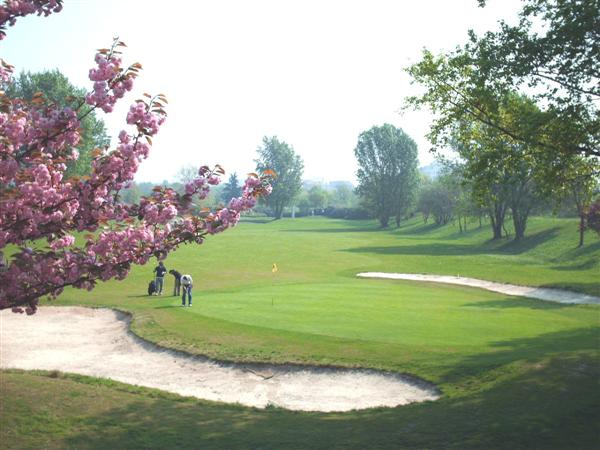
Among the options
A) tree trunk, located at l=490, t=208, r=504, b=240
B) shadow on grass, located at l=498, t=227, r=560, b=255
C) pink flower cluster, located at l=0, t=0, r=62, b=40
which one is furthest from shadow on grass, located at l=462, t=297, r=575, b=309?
tree trunk, located at l=490, t=208, r=504, b=240

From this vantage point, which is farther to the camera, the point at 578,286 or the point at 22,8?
the point at 578,286

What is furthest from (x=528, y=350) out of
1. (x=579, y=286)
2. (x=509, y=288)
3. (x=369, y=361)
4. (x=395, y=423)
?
(x=509, y=288)

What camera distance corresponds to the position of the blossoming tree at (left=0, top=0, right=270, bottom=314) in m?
8.97

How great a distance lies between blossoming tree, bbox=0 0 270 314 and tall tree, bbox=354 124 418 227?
13233 centimetres

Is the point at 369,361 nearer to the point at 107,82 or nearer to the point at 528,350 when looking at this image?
the point at 528,350

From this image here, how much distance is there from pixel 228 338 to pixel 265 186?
13.4 meters

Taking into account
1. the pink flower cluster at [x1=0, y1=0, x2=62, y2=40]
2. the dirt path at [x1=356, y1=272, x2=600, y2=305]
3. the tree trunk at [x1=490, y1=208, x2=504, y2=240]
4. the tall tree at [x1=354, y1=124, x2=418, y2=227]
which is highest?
the tall tree at [x1=354, y1=124, x2=418, y2=227]

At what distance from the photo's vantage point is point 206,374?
64.4 feet

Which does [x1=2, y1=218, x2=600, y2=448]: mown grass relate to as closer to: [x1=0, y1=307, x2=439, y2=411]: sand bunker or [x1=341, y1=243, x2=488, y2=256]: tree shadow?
[x1=0, y1=307, x2=439, y2=411]: sand bunker

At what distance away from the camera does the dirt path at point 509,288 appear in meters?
35.4

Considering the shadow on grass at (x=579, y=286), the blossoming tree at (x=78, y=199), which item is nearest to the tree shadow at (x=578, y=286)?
the shadow on grass at (x=579, y=286)

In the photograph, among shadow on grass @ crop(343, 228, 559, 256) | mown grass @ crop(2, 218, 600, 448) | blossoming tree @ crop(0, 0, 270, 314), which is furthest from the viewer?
shadow on grass @ crop(343, 228, 559, 256)

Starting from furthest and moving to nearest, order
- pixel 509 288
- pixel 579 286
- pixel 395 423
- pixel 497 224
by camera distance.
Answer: pixel 497 224, pixel 509 288, pixel 579 286, pixel 395 423

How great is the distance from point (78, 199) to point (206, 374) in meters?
11.4
